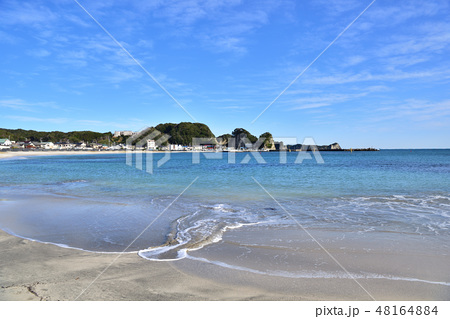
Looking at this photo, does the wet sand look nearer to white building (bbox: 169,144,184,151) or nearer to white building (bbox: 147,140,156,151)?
white building (bbox: 147,140,156,151)

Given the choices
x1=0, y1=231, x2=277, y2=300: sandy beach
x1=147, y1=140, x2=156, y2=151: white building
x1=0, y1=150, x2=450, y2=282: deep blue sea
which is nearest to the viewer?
x1=0, y1=231, x2=277, y2=300: sandy beach

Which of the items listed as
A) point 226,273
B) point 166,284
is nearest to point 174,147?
point 226,273

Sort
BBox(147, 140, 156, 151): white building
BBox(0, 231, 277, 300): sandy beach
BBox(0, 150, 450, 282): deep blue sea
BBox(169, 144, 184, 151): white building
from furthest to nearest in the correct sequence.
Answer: BBox(169, 144, 184, 151): white building, BBox(147, 140, 156, 151): white building, BBox(0, 150, 450, 282): deep blue sea, BBox(0, 231, 277, 300): sandy beach

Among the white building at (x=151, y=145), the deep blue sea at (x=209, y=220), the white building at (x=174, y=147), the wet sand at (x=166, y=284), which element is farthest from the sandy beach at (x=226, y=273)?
the white building at (x=174, y=147)

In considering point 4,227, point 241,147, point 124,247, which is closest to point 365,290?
point 124,247

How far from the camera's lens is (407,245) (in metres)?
6.81

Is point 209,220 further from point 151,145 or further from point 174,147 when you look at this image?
point 174,147

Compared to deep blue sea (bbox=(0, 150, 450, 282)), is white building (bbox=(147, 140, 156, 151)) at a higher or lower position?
higher

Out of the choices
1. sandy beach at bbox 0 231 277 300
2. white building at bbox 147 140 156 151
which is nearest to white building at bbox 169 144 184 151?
white building at bbox 147 140 156 151

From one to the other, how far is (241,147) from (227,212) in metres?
188

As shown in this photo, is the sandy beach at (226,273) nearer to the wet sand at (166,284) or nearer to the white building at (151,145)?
the wet sand at (166,284)

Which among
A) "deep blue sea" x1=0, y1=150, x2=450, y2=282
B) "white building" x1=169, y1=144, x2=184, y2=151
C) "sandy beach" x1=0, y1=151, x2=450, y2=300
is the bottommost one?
"deep blue sea" x1=0, y1=150, x2=450, y2=282

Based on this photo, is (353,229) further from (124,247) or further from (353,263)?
(124,247)

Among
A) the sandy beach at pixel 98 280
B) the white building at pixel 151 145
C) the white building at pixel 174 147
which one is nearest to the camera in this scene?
the sandy beach at pixel 98 280
